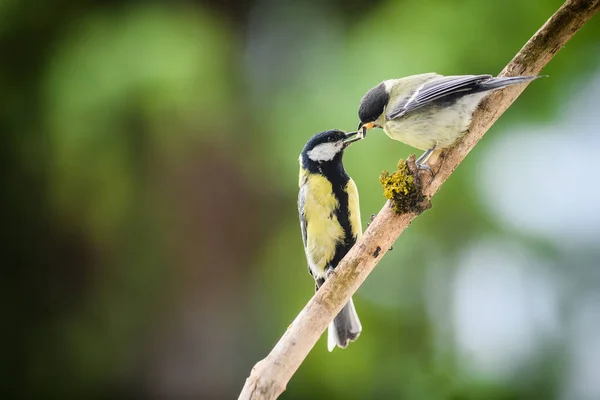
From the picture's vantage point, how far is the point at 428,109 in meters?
→ 1.77

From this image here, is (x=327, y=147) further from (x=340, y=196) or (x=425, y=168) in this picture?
(x=425, y=168)

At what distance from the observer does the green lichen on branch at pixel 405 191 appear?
5.50 feet

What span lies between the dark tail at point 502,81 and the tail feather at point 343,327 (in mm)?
871

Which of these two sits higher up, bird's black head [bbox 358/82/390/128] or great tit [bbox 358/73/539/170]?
bird's black head [bbox 358/82/390/128]

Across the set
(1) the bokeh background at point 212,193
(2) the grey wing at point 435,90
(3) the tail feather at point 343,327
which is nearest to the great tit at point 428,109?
(2) the grey wing at point 435,90

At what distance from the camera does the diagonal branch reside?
5.61ft

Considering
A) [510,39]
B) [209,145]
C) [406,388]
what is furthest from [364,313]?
[510,39]

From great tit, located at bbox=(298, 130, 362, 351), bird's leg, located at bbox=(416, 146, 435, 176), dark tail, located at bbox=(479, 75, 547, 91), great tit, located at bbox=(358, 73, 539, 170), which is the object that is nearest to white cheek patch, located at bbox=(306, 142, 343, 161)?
great tit, located at bbox=(298, 130, 362, 351)

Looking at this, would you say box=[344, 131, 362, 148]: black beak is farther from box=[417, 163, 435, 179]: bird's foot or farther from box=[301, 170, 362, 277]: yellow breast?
box=[417, 163, 435, 179]: bird's foot

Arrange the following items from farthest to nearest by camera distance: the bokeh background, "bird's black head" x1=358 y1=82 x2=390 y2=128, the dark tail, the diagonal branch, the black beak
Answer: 1. the bokeh background
2. the black beak
3. "bird's black head" x1=358 y1=82 x2=390 y2=128
4. the diagonal branch
5. the dark tail

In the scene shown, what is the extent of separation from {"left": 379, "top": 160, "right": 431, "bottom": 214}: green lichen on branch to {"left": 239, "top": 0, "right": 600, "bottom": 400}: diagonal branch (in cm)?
2

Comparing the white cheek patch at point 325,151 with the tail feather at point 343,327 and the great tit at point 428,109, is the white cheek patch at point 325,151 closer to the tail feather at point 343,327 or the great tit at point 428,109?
the great tit at point 428,109

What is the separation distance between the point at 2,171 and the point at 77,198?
46cm

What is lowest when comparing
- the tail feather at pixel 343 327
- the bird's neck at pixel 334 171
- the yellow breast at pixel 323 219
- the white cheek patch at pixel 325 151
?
the tail feather at pixel 343 327
